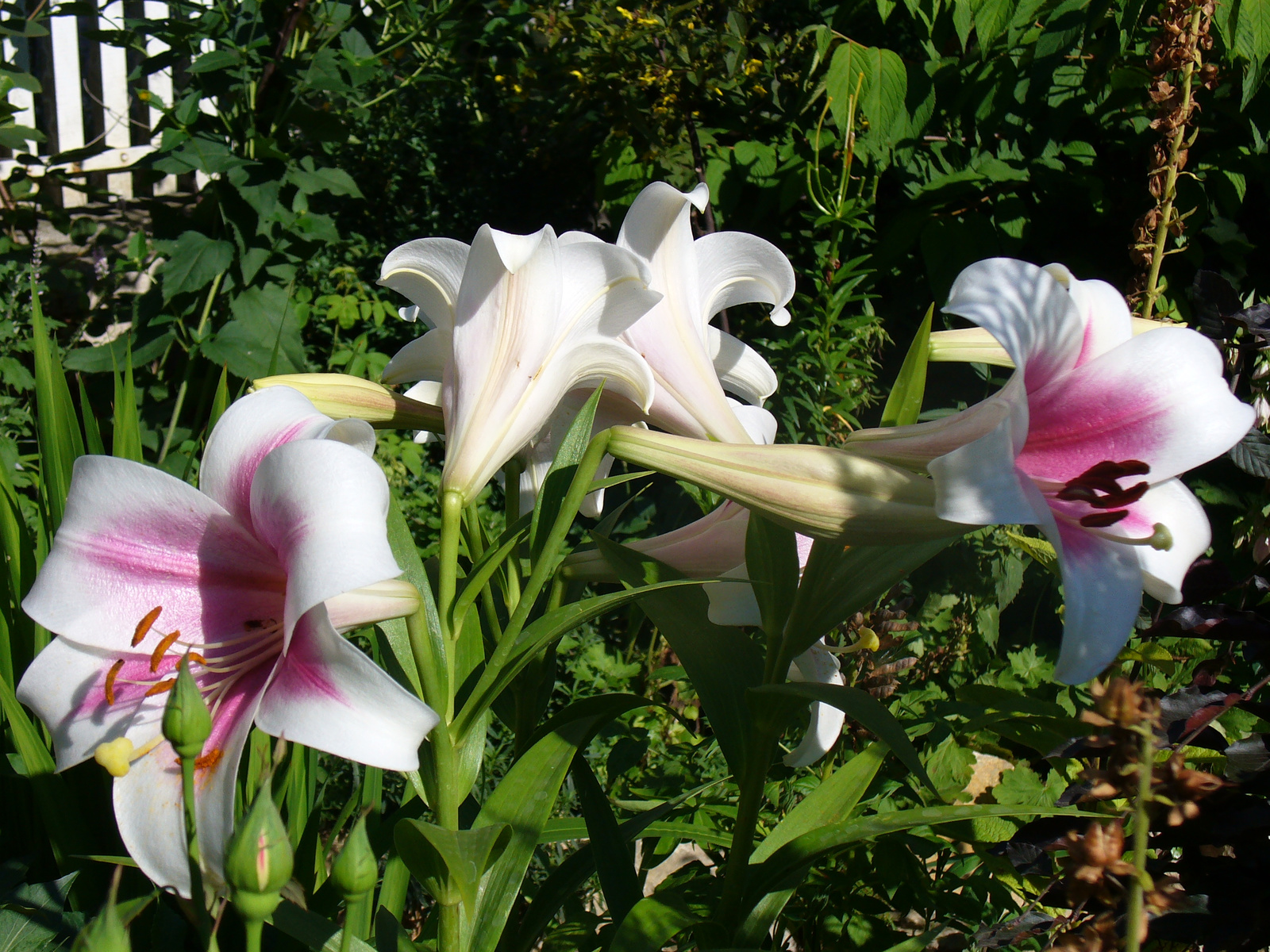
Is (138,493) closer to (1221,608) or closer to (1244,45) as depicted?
(1221,608)

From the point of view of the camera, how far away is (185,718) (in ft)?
1.36

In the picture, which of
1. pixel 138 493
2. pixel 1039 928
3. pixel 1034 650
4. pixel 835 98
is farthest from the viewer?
pixel 835 98

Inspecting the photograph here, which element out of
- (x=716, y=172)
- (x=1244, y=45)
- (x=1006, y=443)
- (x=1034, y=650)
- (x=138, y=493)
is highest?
(x=1244, y=45)

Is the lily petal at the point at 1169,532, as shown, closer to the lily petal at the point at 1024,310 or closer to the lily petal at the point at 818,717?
the lily petal at the point at 1024,310

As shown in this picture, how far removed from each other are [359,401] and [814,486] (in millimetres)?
353

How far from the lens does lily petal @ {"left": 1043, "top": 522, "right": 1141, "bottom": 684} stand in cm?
54

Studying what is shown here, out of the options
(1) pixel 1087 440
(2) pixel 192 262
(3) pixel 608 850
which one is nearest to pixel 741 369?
(1) pixel 1087 440

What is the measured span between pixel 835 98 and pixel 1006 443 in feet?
5.18

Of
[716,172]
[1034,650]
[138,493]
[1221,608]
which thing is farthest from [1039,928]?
[716,172]

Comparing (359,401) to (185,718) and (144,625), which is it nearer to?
(144,625)

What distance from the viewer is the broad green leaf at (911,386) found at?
69 centimetres

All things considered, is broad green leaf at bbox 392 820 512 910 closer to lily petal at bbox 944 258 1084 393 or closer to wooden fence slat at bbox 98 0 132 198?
lily petal at bbox 944 258 1084 393

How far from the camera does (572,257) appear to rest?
71 cm

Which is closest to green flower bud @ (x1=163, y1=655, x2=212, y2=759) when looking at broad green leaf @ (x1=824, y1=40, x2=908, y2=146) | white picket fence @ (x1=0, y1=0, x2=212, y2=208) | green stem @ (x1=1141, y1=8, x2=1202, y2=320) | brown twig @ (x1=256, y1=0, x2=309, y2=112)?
green stem @ (x1=1141, y1=8, x2=1202, y2=320)
